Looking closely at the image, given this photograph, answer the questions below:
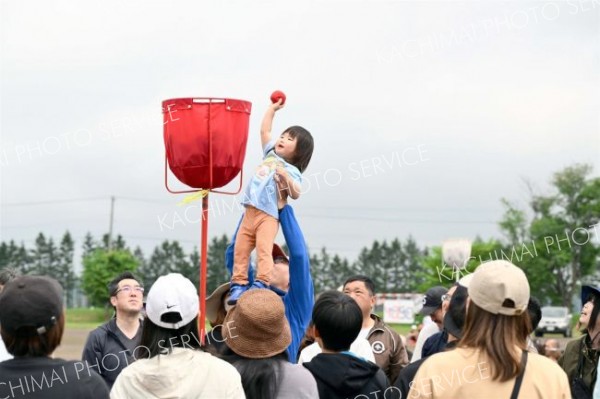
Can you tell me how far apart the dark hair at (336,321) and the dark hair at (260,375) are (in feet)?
1.54

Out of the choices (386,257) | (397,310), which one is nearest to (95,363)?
(397,310)

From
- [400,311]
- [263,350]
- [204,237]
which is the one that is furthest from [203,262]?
[400,311]

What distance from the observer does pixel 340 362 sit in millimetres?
4906

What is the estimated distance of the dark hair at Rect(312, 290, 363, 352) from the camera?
194 inches

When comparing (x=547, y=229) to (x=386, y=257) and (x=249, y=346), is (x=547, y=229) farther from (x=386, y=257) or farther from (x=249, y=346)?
(x=249, y=346)

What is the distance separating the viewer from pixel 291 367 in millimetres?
4578

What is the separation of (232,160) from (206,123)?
32cm

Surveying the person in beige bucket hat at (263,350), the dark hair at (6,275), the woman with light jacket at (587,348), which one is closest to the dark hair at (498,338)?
the person in beige bucket hat at (263,350)

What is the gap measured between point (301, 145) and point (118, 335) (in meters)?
2.05

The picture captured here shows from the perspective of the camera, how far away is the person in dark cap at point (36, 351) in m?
3.71

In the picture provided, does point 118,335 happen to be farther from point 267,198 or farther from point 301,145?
point 301,145

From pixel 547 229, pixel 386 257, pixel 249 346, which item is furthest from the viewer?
pixel 386 257

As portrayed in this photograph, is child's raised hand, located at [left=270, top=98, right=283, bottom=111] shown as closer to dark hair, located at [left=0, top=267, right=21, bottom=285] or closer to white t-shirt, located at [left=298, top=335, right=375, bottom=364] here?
white t-shirt, located at [left=298, top=335, right=375, bottom=364]

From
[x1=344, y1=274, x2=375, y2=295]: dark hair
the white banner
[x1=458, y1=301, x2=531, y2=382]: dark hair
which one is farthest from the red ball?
the white banner
